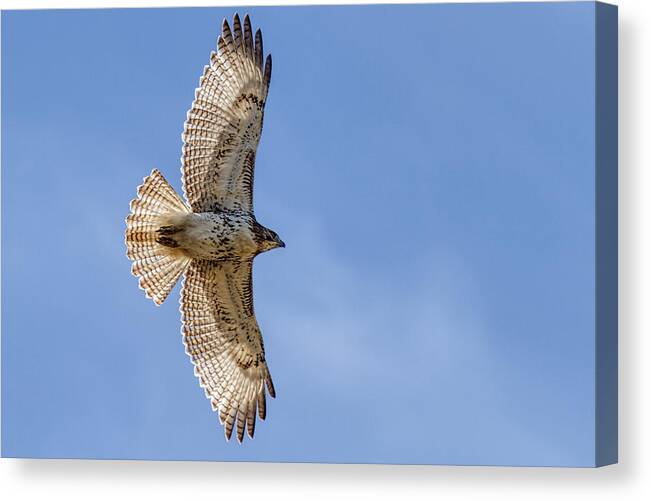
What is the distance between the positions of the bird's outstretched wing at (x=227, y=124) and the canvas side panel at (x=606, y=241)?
4.66ft

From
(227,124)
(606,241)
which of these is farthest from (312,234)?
(606,241)

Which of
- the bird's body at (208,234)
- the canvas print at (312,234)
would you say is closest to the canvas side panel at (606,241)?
the canvas print at (312,234)

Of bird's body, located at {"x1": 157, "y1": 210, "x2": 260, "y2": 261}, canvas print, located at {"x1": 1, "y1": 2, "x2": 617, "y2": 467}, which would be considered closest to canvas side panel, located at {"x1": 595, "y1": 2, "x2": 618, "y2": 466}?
canvas print, located at {"x1": 1, "y1": 2, "x2": 617, "y2": 467}

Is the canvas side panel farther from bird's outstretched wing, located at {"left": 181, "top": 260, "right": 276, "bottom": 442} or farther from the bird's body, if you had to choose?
the bird's body

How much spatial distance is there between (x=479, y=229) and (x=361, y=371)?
0.76m

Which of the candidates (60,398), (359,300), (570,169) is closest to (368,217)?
(359,300)

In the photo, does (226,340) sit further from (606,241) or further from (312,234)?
(606,241)

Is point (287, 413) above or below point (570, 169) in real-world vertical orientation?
below

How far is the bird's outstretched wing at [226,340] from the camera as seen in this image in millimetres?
6480

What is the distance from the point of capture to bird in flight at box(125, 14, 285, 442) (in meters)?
6.43

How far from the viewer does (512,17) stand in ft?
20.0

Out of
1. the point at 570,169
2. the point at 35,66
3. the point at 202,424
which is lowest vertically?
the point at 202,424

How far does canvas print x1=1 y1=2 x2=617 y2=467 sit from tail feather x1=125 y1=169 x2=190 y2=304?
1cm

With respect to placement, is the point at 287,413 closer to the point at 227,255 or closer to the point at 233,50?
the point at 227,255
